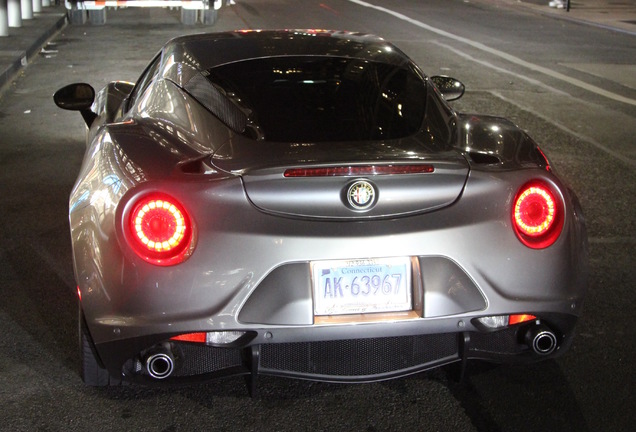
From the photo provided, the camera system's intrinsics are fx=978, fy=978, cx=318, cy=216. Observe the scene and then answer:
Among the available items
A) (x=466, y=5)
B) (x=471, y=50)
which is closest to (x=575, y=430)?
(x=471, y=50)

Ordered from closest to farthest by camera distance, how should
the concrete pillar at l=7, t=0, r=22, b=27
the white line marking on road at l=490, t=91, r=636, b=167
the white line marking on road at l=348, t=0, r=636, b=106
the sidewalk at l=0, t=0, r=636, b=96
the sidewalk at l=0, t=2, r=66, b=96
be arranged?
the white line marking on road at l=490, t=91, r=636, b=167
the white line marking on road at l=348, t=0, r=636, b=106
the sidewalk at l=0, t=2, r=66, b=96
the sidewalk at l=0, t=0, r=636, b=96
the concrete pillar at l=7, t=0, r=22, b=27

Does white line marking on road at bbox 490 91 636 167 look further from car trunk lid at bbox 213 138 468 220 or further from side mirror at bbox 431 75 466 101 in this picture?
car trunk lid at bbox 213 138 468 220

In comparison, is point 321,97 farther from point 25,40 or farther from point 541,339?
point 25,40

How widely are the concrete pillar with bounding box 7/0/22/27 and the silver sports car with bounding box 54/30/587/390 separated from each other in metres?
14.9

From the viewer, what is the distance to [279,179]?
3457 mm

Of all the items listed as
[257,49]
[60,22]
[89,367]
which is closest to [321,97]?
[257,49]

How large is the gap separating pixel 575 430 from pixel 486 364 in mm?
601

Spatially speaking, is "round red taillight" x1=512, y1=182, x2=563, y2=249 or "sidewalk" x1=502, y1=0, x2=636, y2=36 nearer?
"round red taillight" x1=512, y1=182, x2=563, y2=249

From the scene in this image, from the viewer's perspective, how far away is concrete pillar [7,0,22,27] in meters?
17.7

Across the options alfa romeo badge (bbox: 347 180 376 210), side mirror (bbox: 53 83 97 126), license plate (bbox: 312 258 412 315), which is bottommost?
side mirror (bbox: 53 83 97 126)

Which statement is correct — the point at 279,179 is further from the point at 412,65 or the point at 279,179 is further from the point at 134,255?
the point at 412,65

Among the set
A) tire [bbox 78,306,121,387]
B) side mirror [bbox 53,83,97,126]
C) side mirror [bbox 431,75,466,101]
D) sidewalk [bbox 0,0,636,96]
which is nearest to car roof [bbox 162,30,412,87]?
side mirror [bbox 431,75,466,101]

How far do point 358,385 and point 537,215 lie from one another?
106 centimetres

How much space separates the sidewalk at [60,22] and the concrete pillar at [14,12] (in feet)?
0.48
